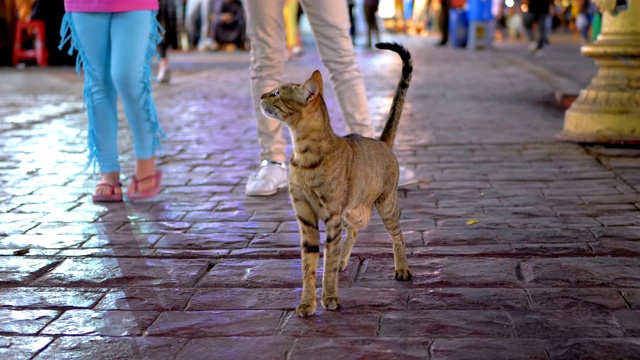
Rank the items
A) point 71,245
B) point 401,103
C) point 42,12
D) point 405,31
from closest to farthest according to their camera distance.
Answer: point 401,103
point 71,245
point 42,12
point 405,31

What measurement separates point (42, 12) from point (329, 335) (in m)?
6.78

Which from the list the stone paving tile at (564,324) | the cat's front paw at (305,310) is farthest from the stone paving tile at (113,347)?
the stone paving tile at (564,324)

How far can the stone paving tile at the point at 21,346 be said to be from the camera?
2594 millimetres

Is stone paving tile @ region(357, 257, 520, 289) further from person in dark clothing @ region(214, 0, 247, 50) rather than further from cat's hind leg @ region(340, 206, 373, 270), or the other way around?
person in dark clothing @ region(214, 0, 247, 50)

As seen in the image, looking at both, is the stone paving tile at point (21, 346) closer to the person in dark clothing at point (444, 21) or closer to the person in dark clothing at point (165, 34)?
the person in dark clothing at point (165, 34)

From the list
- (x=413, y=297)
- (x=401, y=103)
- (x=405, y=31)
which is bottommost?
(x=405, y=31)

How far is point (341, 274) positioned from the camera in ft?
11.0

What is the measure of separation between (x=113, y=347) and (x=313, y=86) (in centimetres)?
107

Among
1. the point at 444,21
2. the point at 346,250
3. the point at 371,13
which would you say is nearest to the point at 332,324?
the point at 346,250

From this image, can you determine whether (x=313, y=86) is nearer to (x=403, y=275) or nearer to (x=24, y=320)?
(x=403, y=275)

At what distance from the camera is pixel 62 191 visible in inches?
200

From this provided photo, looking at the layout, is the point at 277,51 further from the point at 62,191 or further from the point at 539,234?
the point at 539,234

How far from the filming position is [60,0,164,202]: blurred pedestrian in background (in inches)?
177

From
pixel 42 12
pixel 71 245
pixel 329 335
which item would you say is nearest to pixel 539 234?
pixel 329 335
